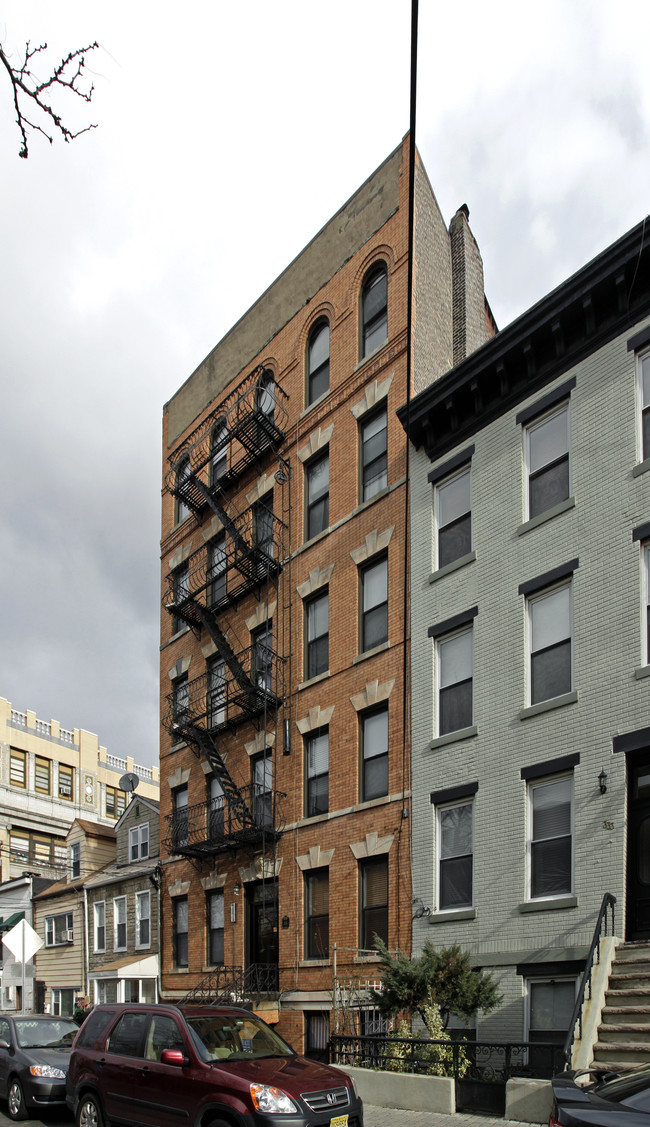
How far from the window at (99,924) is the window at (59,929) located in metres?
2.04

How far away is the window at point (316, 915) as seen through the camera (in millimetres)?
22172

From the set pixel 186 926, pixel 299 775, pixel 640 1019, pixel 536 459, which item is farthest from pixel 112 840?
pixel 640 1019

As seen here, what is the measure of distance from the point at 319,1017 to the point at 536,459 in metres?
12.3

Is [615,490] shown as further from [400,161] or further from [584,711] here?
[400,161]

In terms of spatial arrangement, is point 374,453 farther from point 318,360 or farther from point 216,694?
point 216,694

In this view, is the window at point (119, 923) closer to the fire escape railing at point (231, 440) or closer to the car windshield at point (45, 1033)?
the fire escape railing at point (231, 440)

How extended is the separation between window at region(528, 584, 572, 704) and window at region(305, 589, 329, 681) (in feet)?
23.6

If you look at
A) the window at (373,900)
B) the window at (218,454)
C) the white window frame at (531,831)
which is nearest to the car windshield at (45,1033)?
the window at (373,900)

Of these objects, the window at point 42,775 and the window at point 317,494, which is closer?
the window at point 317,494

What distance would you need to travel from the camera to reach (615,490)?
54.5ft

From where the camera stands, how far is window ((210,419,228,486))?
29109mm

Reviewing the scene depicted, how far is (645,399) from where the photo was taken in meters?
16.6

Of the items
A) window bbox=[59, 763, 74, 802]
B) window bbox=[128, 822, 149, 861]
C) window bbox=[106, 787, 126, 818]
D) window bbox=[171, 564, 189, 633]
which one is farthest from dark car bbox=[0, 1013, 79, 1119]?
window bbox=[106, 787, 126, 818]

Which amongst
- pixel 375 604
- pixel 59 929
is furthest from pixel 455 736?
pixel 59 929
